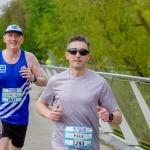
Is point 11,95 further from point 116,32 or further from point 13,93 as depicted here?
point 116,32

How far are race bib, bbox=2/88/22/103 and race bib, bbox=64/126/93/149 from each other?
5.02 ft

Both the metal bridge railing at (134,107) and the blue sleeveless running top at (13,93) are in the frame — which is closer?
the blue sleeveless running top at (13,93)

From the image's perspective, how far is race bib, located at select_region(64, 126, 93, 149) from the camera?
3.69 meters

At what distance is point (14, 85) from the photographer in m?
5.16

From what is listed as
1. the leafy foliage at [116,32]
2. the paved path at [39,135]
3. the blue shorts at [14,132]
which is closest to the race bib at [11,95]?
the blue shorts at [14,132]

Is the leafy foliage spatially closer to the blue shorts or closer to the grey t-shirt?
the blue shorts

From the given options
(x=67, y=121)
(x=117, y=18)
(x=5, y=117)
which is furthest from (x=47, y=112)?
(x=117, y=18)

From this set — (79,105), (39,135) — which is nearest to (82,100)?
(79,105)

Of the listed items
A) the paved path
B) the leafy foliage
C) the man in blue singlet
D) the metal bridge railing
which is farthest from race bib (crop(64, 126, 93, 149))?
the leafy foliage

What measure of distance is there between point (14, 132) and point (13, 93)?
0.48 metres

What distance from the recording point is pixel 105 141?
775cm

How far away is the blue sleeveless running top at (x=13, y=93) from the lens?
514 centimetres

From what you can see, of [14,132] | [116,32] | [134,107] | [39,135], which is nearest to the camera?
[14,132]

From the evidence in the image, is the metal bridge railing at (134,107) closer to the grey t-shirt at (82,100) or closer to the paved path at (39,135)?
the paved path at (39,135)
